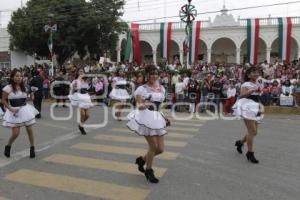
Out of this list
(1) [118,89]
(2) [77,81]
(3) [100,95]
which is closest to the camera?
(2) [77,81]

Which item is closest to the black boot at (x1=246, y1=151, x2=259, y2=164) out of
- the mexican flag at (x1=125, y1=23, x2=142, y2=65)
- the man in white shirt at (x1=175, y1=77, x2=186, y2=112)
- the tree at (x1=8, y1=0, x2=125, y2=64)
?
the man in white shirt at (x1=175, y1=77, x2=186, y2=112)

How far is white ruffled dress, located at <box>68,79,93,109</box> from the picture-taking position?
11.5m

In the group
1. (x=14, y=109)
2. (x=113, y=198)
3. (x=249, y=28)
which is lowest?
(x=113, y=198)

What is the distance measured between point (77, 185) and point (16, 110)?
255 cm

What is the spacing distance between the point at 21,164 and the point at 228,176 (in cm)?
381

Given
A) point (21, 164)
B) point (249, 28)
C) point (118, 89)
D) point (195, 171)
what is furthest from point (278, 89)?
point (249, 28)

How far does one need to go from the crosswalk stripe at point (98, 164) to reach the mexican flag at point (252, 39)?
28.7 meters

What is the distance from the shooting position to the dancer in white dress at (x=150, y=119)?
6449 millimetres

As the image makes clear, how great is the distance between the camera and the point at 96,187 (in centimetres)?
634

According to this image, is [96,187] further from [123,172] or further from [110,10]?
[110,10]

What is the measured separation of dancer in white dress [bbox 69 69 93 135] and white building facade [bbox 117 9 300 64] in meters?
23.2

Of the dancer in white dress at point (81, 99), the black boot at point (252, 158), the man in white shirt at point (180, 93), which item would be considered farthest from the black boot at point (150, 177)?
the man in white shirt at point (180, 93)

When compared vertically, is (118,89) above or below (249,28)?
below

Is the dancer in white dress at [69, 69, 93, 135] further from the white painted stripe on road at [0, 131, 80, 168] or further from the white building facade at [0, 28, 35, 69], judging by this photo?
the white building facade at [0, 28, 35, 69]
